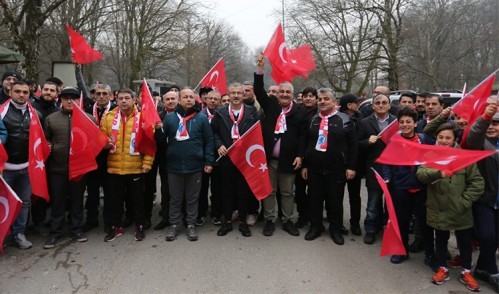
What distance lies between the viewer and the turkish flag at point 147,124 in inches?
199

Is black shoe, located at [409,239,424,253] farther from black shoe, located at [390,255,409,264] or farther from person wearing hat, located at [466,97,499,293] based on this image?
person wearing hat, located at [466,97,499,293]

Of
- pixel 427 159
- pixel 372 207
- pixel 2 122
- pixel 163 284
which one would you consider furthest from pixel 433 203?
pixel 2 122

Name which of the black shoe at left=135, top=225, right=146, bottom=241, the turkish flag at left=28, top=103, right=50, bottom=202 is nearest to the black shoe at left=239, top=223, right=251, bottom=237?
the black shoe at left=135, top=225, right=146, bottom=241

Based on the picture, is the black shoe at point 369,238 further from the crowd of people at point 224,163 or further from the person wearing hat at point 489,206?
the person wearing hat at point 489,206

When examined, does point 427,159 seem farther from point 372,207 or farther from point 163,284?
point 163,284

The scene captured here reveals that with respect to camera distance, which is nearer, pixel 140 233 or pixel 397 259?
pixel 397 259

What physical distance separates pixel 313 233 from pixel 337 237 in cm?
34

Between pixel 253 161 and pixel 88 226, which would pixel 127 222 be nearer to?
pixel 88 226

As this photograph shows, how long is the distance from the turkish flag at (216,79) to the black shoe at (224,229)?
3.04m

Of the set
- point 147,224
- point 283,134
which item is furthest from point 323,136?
point 147,224

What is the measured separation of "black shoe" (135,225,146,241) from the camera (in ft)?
17.2

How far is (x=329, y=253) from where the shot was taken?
4832mm

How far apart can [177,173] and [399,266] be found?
10.1 feet

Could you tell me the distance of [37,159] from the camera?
15.8 feet
